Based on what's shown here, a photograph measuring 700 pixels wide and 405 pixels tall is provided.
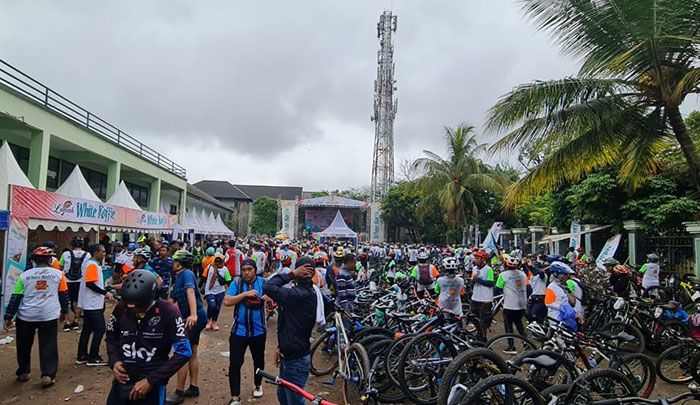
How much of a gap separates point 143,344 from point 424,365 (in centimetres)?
313

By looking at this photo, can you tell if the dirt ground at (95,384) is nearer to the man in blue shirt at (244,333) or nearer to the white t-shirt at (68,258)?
the man in blue shirt at (244,333)

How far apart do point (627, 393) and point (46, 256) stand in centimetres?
667

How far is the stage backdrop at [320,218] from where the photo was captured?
55562 millimetres

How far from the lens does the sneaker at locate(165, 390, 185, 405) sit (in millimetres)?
4877

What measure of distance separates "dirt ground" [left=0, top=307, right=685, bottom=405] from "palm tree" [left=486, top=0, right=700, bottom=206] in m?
5.14

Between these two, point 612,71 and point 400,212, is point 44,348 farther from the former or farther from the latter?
point 400,212

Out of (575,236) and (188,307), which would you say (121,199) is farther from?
(575,236)

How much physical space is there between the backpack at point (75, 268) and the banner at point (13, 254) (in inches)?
41.4

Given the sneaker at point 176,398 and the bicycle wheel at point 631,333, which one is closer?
the sneaker at point 176,398

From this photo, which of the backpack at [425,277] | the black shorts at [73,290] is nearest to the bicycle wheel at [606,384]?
the backpack at [425,277]

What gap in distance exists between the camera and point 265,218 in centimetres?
5553

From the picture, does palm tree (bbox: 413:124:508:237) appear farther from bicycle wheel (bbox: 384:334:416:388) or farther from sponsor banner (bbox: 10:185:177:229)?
bicycle wheel (bbox: 384:334:416:388)

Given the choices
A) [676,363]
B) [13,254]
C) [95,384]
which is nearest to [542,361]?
[676,363]

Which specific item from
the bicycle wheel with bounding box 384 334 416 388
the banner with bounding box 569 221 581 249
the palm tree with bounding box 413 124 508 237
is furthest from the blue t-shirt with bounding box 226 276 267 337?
the palm tree with bounding box 413 124 508 237
